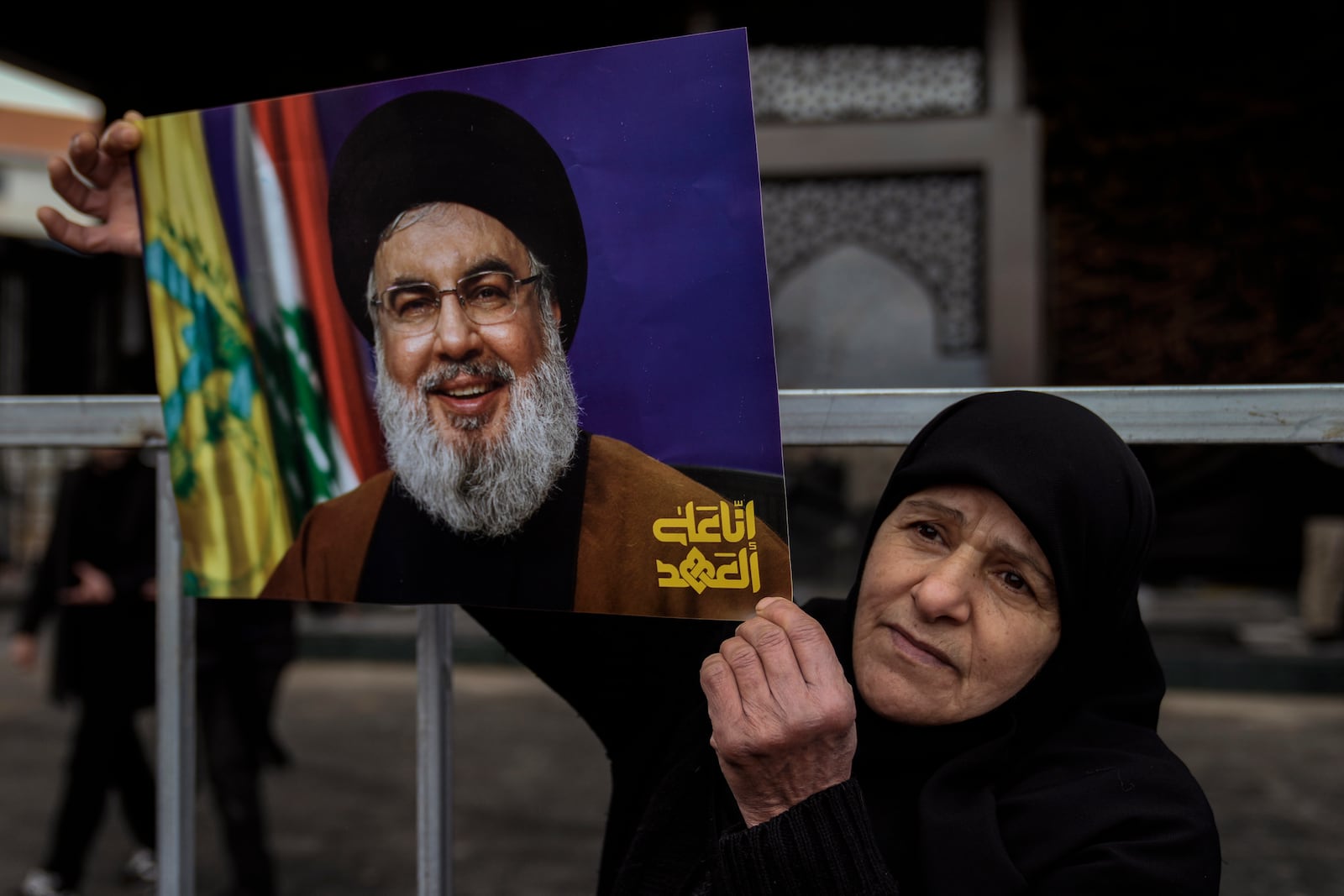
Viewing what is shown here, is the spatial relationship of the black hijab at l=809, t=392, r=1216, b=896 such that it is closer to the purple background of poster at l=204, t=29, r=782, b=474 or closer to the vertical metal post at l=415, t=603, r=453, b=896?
the purple background of poster at l=204, t=29, r=782, b=474

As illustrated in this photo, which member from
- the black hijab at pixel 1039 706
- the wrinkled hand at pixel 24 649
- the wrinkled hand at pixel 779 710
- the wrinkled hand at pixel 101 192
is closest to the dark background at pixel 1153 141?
the wrinkled hand at pixel 24 649

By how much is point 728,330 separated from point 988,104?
14.6ft

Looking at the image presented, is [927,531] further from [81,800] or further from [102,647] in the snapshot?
[81,800]

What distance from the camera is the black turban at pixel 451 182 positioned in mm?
1163

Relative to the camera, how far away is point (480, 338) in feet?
3.98

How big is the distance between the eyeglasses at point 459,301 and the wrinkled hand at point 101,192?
1.30 ft

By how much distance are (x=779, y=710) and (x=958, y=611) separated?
7.7 inches

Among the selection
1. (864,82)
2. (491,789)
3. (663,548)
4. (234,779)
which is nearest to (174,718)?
(663,548)

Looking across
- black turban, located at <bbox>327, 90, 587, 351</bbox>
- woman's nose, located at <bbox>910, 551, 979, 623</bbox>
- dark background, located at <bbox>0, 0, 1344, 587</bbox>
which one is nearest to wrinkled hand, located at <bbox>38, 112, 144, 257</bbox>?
black turban, located at <bbox>327, 90, 587, 351</bbox>

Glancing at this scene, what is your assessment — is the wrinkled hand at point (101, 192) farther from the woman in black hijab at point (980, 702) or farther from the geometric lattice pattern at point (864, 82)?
the geometric lattice pattern at point (864, 82)

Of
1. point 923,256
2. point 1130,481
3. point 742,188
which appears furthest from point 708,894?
point 923,256

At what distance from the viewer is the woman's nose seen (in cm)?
105

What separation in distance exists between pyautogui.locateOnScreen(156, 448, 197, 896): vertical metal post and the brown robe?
48 cm

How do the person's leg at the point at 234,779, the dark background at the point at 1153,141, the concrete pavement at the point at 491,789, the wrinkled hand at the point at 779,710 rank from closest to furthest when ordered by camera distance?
→ 1. the wrinkled hand at the point at 779,710
2. the person's leg at the point at 234,779
3. the concrete pavement at the point at 491,789
4. the dark background at the point at 1153,141
